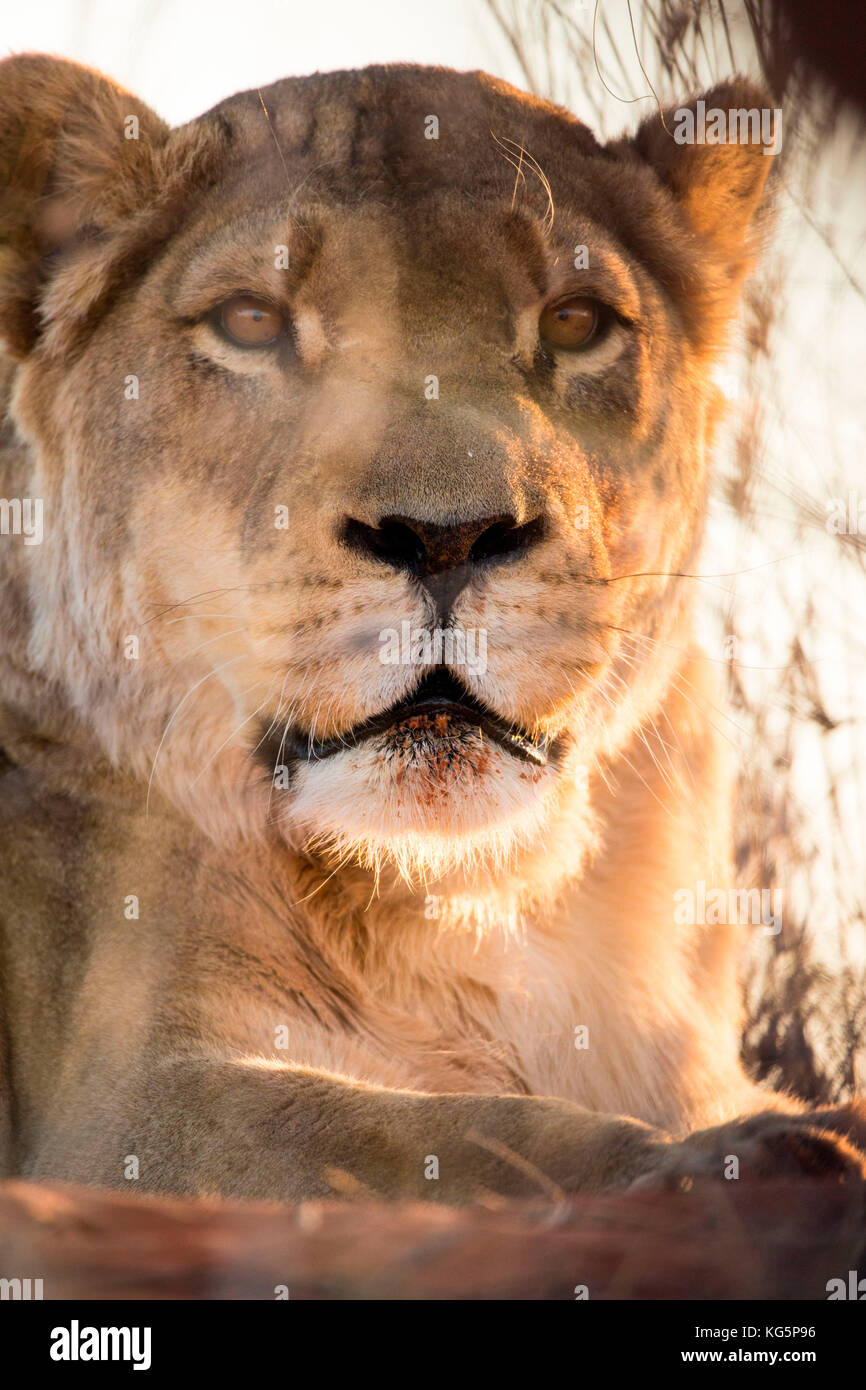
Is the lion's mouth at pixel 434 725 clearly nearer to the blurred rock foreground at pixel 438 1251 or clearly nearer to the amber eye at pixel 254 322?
the amber eye at pixel 254 322

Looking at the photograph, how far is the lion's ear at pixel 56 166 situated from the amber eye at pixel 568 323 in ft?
2.13

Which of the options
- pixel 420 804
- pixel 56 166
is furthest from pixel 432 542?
pixel 56 166

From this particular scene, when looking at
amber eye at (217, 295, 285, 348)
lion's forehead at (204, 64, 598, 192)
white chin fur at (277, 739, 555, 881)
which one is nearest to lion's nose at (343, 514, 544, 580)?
white chin fur at (277, 739, 555, 881)

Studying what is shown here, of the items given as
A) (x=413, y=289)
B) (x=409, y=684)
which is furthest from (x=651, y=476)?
(x=409, y=684)

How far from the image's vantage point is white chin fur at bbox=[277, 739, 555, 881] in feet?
6.45

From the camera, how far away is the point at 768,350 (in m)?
2.43

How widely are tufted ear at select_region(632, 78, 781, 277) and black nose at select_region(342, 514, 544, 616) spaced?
932 mm

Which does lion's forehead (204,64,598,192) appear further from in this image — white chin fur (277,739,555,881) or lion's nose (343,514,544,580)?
white chin fur (277,739,555,881)

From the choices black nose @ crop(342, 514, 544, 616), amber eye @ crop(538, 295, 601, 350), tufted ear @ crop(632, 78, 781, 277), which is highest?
tufted ear @ crop(632, 78, 781, 277)

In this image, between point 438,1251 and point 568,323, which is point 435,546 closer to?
point 568,323

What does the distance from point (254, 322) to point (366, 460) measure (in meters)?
0.44

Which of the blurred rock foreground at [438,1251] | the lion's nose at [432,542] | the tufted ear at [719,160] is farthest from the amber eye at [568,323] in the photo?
the blurred rock foreground at [438,1251]

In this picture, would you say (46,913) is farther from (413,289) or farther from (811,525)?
(811,525)

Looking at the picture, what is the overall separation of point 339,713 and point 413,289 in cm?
64
